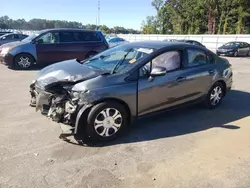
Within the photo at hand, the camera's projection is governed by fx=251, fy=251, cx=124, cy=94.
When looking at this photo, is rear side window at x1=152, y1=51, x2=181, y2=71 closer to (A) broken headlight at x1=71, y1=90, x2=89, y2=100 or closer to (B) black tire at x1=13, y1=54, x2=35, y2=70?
(A) broken headlight at x1=71, y1=90, x2=89, y2=100

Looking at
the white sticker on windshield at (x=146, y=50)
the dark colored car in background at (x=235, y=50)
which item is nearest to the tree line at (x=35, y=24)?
the dark colored car in background at (x=235, y=50)

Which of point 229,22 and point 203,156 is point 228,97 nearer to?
point 203,156

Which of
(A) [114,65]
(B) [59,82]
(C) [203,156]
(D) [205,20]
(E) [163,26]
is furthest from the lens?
(E) [163,26]

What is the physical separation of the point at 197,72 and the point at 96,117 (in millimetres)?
2365

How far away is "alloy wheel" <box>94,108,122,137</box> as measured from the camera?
12.5ft

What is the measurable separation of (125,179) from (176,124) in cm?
203

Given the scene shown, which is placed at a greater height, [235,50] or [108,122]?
[235,50]

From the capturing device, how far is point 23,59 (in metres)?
10.5

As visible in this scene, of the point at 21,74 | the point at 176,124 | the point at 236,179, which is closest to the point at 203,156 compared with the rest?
the point at 236,179

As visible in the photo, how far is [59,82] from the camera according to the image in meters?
4.04

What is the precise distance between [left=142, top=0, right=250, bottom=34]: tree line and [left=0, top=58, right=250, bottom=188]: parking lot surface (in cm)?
3869

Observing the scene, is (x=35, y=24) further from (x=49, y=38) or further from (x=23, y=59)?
(x=23, y=59)

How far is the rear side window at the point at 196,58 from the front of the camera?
495cm

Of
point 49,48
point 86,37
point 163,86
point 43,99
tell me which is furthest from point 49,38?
point 163,86
